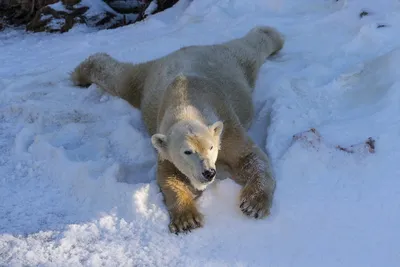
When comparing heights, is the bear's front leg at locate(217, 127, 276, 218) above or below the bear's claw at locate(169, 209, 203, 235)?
above

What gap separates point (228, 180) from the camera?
156 inches

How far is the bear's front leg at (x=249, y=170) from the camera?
3662mm

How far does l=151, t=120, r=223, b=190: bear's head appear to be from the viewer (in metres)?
3.57

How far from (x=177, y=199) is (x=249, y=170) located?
578mm

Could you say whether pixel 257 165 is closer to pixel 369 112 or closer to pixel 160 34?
pixel 369 112

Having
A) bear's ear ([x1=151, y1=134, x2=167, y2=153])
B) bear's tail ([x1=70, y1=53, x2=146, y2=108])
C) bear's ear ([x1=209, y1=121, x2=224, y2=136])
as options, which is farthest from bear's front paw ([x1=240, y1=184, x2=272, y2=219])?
bear's tail ([x1=70, y1=53, x2=146, y2=108])

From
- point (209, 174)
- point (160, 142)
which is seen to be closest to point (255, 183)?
point (209, 174)

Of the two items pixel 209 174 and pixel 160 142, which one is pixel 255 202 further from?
pixel 160 142

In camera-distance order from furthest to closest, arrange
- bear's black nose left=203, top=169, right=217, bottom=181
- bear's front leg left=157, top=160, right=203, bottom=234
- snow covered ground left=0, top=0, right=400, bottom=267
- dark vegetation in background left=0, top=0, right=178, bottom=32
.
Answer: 1. dark vegetation in background left=0, top=0, right=178, bottom=32
2. bear's front leg left=157, top=160, right=203, bottom=234
3. bear's black nose left=203, top=169, right=217, bottom=181
4. snow covered ground left=0, top=0, right=400, bottom=267

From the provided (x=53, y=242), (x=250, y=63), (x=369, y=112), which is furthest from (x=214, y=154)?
(x=250, y=63)

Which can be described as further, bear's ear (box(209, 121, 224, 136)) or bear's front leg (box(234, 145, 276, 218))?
bear's ear (box(209, 121, 224, 136))

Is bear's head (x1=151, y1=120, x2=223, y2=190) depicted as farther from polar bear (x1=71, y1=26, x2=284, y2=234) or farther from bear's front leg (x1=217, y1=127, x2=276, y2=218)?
bear's front leg (x1=217, y1=127, x2=276, y2=218)

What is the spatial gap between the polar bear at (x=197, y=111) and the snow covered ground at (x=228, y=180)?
0.37ft

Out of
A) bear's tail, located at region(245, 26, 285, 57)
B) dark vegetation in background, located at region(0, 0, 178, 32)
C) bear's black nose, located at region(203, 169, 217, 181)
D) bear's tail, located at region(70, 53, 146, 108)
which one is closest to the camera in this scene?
bear's black nose, located at region(203, 169, 217, 181)
